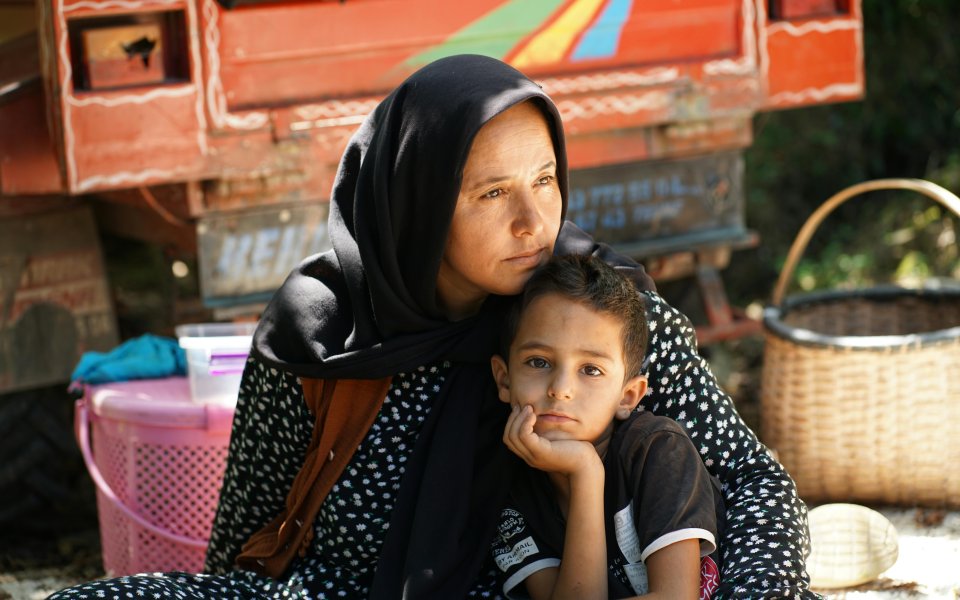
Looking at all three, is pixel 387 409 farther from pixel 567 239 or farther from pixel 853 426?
pixel 853 426

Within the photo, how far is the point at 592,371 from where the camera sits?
2146mm

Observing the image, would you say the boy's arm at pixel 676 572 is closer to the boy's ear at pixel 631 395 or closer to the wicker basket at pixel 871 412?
the boy's ear at pixel 631 395

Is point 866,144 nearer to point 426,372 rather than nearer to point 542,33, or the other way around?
point 542,33

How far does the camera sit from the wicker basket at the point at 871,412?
380cm

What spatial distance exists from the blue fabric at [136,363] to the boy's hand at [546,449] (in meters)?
1.63

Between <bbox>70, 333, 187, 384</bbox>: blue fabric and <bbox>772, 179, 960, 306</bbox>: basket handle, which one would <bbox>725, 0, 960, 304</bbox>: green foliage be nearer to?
<bbox>772, 179, 960, 306</bbox>: basket handle

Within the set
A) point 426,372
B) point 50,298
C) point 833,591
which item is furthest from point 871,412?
point 50,298

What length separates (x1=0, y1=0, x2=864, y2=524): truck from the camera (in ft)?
11.2

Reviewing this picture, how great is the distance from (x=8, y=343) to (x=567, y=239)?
2147 mm

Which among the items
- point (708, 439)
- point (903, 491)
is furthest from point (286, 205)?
point (903, 491)

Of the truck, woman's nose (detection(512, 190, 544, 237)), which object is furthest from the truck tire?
woman's nose (detection(512, 190, 544, 237))

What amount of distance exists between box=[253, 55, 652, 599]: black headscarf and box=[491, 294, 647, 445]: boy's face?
19 centimetres

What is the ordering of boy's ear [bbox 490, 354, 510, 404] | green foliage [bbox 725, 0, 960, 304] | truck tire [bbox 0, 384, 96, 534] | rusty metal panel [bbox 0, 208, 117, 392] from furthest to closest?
green foliage [bbox 725, 0, 960, 304]
truck tire [bbox 0, 384, 96, 534]
rusty metal panel [bbox 0, 208, 117, 392]
boy's ear [bbox 490, 354, 510, 404]

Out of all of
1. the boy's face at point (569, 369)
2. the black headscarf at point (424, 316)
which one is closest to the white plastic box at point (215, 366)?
the black headscarf at point (424, 316)
